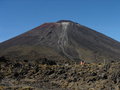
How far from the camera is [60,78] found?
66.6 ft

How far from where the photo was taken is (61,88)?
1720cm

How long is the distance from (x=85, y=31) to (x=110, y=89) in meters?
79.6

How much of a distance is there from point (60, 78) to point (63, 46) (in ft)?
164

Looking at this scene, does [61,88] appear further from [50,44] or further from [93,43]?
[93,43]

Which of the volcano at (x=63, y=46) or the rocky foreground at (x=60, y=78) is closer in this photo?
the rocky foreground at (x=60, y=78)

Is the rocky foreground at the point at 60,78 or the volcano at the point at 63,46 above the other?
the volcano at the point at 63,46

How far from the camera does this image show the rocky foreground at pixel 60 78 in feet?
54.4

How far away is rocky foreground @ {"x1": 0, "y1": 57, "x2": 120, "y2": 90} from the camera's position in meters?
16.6

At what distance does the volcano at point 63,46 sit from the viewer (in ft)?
195

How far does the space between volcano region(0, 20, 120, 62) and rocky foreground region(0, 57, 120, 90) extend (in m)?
27.8

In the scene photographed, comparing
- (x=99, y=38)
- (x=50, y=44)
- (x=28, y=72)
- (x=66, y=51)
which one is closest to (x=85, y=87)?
(x=28, y=72)

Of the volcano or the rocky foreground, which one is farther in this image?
the volcano

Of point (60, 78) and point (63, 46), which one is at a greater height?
point (63, 46)

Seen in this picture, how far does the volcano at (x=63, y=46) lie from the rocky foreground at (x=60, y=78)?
27.8 metres
